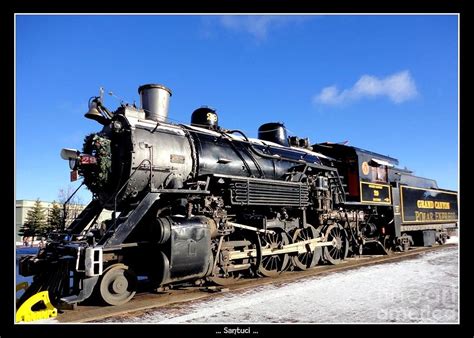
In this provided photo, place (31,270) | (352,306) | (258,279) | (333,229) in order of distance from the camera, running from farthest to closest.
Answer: (333,229)
(258,279)
(31,270)
(352,306)

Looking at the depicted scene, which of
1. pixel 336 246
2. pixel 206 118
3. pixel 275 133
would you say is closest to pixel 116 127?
pixel 206 118

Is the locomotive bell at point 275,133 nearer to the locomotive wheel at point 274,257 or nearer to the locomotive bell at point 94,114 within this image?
the locomotive wheel at point 274,257

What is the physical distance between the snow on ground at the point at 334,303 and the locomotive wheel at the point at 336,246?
235 cm

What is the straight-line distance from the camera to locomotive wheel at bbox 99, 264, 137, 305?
6027 mm

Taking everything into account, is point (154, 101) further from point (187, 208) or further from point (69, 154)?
point (187, 208)

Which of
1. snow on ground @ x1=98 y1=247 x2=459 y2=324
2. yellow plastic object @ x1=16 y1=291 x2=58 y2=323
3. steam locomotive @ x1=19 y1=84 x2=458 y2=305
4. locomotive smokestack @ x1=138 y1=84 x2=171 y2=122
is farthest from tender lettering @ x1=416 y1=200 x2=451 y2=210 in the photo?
yellow plastic object @ x1=16 y1=291 x2=58 y2=323

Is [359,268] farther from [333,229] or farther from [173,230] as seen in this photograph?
[173,230]

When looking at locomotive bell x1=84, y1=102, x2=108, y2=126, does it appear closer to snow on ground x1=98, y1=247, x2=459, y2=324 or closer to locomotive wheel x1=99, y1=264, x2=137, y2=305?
locomotive wheel x1=99, y1=264, x2=137, y2=305

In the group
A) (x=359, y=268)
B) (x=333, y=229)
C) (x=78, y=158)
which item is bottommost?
(x=359, y=268)

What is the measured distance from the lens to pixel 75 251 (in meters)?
5.98

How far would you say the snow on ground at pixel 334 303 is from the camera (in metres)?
5.31
